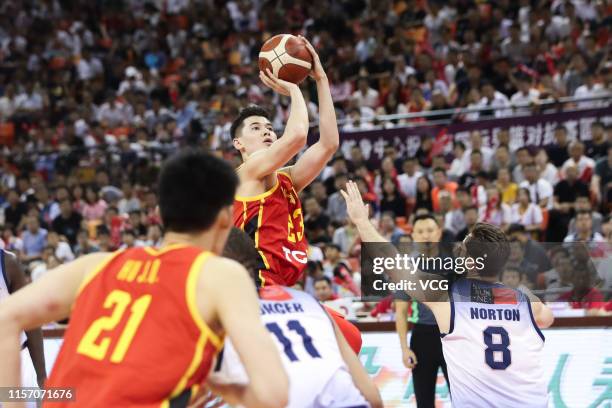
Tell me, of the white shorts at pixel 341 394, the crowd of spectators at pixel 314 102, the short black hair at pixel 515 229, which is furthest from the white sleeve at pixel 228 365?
the short black hair at pixel 515 229

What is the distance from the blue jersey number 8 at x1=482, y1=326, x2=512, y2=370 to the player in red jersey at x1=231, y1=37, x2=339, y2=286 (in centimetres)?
113

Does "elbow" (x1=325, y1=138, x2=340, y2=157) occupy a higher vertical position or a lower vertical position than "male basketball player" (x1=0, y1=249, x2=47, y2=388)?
higher

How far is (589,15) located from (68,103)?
1014cm

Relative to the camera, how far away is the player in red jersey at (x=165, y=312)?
8.83ft

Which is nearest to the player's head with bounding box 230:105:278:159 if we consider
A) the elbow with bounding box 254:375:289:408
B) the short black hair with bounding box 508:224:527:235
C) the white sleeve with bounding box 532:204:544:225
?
the elbow with bounding box 254:375:289:408

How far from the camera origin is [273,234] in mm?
5352

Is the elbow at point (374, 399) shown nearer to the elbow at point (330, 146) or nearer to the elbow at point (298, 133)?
the elbow at point (298, 133)

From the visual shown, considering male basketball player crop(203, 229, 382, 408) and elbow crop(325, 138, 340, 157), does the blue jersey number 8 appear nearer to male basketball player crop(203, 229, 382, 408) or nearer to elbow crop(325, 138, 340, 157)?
elbow crop(325, 138, 340, 157)

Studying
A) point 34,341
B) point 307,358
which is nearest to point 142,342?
point 307,358

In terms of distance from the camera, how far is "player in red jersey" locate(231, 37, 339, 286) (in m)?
5.27

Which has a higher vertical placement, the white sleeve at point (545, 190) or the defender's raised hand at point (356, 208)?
→ the defender's raised hand at point (356, 208)

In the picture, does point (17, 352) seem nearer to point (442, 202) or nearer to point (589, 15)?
point (442, 202)

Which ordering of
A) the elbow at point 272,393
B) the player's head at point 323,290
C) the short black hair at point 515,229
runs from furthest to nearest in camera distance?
the short black hair at point 515,229 → the player's head at point 323,290 → the elbow at point 272,393

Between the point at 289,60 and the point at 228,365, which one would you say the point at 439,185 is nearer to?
the point at 289,60
